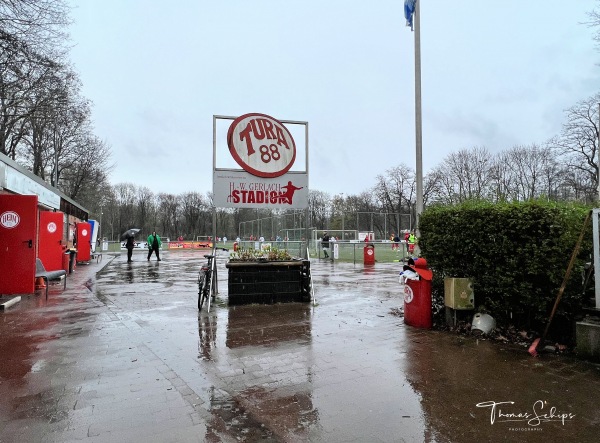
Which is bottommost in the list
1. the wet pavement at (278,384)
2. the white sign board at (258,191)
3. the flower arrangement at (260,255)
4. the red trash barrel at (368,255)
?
the wet pavement at (278,384)

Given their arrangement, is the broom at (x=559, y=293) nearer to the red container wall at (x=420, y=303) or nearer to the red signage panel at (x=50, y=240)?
the red container wall at (x=420, y=303)

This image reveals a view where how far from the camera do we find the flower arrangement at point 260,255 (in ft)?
26.5

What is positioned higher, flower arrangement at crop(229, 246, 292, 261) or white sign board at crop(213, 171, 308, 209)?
white sign board at crop(213, 171, 308, 209)

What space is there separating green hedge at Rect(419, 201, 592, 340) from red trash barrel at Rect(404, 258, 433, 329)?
16.3 inches

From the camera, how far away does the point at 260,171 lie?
8258 millimetres

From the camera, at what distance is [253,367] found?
4.29 meters

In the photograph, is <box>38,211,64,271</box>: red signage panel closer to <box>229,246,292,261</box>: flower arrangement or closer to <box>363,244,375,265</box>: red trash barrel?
<box>229,246,292,261</box>: flower arrangement

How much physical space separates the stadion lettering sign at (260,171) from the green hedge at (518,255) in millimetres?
3470

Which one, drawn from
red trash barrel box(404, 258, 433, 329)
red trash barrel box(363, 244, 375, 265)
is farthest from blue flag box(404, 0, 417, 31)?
red trash barrel box(363, 244, 375, 265)

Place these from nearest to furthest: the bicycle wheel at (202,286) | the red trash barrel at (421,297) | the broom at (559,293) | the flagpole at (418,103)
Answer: the broom at (559,293), the red trash barrel at (421,297), the bicycle wheel at (202,286), the flagpole at (418,103)

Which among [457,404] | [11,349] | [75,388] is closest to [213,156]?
[11,349]

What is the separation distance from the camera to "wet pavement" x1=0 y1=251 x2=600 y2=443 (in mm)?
2922
